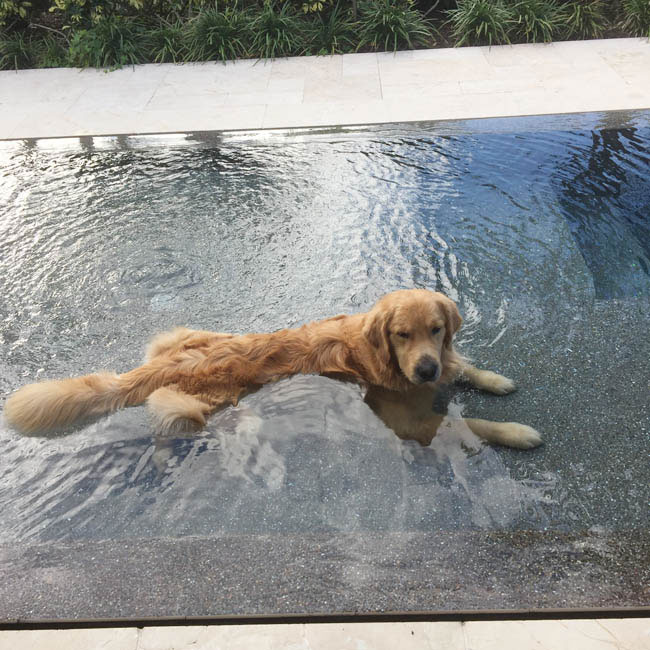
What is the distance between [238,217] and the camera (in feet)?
17.5

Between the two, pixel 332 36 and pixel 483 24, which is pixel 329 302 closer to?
pixel 332 36

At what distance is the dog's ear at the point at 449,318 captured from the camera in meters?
3.30

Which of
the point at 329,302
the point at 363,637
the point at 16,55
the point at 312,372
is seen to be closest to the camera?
the point at 363,637

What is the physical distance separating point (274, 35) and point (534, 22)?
3.48 meters

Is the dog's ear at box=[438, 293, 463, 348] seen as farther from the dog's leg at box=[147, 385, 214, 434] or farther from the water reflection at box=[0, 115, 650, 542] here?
the dog's leg at box=[147, 385, 214, 434]

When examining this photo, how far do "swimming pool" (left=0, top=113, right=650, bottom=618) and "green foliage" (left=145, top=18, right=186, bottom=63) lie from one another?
2.63 m

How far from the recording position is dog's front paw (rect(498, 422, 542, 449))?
317 cm

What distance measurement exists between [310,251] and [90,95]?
4626mm

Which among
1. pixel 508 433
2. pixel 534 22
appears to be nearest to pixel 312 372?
pixel 508 433

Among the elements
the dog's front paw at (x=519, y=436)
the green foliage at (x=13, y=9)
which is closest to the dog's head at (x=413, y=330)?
the dog's front paw at (x=519, y=436)

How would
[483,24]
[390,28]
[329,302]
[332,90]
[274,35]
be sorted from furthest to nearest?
[274,35] → [390,28] → [483,24] → [332,90] → [329,302]

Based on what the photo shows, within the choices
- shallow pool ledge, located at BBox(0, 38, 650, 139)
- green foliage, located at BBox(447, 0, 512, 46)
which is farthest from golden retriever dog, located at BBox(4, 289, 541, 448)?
green foliage, located at BBox(447, 0, 512, 46)

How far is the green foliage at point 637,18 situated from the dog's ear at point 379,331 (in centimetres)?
710

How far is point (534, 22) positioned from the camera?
811 cm
